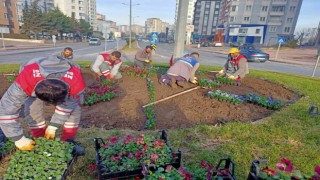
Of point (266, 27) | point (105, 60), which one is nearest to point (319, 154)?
point (105, 60)

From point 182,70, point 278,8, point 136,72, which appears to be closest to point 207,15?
point 278,8

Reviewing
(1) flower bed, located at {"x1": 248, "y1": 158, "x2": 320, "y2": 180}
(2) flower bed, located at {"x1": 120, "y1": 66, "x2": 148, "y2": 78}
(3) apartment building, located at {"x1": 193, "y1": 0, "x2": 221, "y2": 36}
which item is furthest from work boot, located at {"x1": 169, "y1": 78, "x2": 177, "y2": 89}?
(3) apartment building, located at {"x1": 193, "y1": 0, "x2": 221, "y2": 36}

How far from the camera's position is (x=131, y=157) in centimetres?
222

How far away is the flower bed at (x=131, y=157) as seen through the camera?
6.95 ft

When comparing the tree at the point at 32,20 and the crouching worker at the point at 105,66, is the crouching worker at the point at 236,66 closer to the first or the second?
the crouching worker at the point at 105,66

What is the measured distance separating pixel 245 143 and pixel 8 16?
5429 cm

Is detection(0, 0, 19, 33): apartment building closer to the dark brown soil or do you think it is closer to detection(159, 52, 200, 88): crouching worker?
the dark brown soil

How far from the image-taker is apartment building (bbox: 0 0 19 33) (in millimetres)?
39969

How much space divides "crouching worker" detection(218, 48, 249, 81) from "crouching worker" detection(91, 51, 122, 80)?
3.94 metres

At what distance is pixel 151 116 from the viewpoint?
14.0ft

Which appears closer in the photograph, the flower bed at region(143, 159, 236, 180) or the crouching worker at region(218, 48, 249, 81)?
the flower bed at region(143, 159, 236, 180)

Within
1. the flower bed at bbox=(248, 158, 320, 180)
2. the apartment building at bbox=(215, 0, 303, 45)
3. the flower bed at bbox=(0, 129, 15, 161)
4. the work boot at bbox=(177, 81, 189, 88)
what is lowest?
the flower bed at bbox=(0, 129, 15, 161)

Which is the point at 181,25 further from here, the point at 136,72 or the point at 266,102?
the point at 266,102

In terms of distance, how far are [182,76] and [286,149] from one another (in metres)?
3.27
